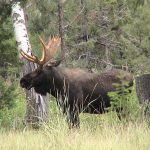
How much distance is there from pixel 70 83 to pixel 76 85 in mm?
142

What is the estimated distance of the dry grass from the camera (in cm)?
739

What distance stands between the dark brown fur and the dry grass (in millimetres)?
2491

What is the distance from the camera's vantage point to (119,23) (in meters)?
21.3

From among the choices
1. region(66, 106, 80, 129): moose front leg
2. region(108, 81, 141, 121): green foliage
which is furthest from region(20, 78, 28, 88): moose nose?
region(108, 81, 141, 121): green foliage

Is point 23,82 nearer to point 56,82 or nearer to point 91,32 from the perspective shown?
point 56,82

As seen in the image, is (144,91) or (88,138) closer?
(88,138)

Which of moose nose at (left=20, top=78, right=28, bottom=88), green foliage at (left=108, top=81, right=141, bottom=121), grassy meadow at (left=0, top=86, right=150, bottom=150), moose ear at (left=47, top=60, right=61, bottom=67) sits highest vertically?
moose ear at (left=47, top=60, right=61, bottom=67)

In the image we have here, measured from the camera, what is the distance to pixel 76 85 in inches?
466

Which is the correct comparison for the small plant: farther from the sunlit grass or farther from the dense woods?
the dense woods

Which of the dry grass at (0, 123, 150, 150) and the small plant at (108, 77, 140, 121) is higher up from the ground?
the small plant at (108, 77, 140, 121)

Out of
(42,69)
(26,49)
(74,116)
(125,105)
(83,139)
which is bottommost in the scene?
(74,116)

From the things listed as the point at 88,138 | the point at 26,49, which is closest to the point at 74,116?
the point at 26,49

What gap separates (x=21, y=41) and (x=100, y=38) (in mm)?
10819

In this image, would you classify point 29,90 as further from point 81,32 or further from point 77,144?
point 81,32
